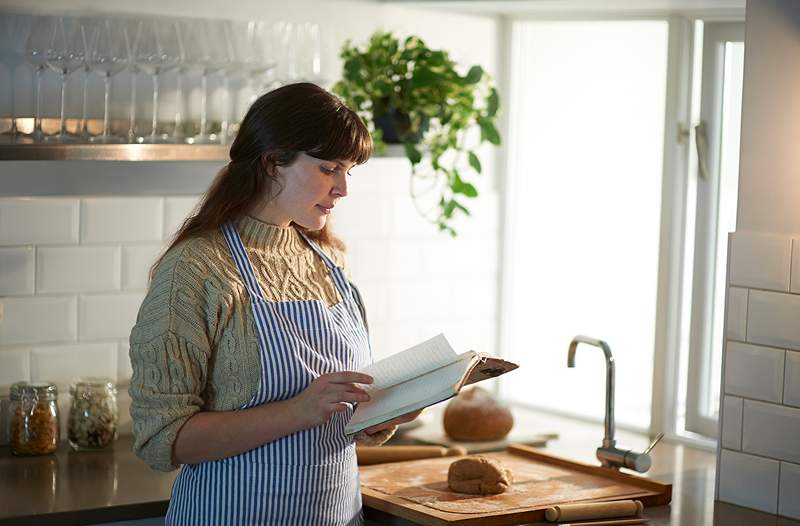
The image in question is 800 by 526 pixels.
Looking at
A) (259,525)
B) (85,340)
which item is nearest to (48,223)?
(85,340)

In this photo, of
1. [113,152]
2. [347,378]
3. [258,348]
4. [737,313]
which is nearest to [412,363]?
[347,378]

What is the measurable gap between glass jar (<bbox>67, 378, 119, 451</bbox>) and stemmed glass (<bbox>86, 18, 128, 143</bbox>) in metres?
0.57

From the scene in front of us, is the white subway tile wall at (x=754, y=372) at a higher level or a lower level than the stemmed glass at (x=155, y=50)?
lower

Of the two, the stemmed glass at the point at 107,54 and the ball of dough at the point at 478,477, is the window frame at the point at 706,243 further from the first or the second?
the stemmed glass at the point at 107,54

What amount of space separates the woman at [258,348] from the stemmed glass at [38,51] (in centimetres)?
58

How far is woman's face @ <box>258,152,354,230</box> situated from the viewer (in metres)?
2.21

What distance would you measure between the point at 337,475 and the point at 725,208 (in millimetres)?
1309

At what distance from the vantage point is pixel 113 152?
2.63m

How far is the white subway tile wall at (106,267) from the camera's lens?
109 inches

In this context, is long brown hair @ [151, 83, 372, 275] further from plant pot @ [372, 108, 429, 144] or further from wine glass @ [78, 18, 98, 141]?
plant pot @ [372, 108, 429, 144]

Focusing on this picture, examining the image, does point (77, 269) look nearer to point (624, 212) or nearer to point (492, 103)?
point (492, 103)

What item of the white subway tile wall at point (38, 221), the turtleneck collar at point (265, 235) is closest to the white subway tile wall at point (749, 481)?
the turtleneck collar at point (265, 235)

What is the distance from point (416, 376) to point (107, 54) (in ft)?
3.66

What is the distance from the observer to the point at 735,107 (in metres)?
3.00
